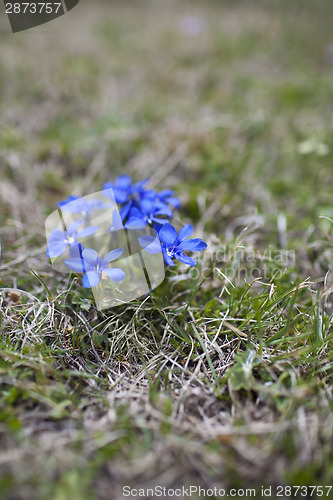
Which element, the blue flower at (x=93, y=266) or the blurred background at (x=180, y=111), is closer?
the blue flower at (x=93, y=266)

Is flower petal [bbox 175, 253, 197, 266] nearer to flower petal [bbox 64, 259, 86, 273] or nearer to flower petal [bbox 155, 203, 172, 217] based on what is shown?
flower petal [bbox 155, 203, 172, 217]

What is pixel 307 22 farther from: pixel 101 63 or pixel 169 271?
pixel 169 271

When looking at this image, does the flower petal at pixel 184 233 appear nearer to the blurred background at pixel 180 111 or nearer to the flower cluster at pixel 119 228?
the flower cluster at pixel 119 228

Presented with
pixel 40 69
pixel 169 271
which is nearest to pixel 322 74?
pixel 40 69

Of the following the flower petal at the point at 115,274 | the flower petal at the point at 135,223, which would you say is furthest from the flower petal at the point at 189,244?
the flower petal at the point at 115,274

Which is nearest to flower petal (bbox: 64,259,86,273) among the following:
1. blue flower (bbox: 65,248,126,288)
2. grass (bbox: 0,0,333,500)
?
blue flower (bbox: 65,248,126,288)

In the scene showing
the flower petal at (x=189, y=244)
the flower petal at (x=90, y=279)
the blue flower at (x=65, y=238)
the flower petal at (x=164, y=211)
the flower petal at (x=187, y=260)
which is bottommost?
the flower petal at (x=187, y=260)
